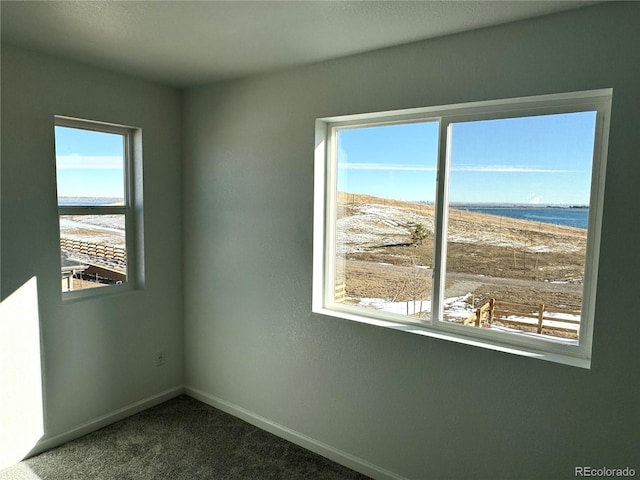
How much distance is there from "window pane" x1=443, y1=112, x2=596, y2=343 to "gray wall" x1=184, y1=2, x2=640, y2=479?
0.19 metres

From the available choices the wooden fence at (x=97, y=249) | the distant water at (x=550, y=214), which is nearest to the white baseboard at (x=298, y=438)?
the wooden fence at (x=97, y=249)

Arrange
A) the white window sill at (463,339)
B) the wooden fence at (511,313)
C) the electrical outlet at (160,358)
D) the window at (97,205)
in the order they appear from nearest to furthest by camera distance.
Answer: the white window sill at (463,339)
the wooden fence at (511,313)
the window at (97,205)
the electrical outlet at (160,358)

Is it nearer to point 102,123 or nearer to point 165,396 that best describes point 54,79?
point 102,123

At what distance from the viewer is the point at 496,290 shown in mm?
2217

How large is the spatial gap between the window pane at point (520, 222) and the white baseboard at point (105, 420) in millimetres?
2385

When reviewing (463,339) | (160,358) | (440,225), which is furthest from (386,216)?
(160,358)

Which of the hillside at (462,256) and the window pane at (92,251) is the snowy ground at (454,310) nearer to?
the hillside at (462,256)

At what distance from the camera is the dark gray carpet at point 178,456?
2490 millimetres

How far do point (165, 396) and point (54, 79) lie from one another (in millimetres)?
2446

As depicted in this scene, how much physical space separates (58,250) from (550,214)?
2.88 meters

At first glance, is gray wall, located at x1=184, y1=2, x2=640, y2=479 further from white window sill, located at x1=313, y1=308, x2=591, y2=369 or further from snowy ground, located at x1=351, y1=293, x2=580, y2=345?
snowy ground, located at x1=351, y1=293, x2=580, y2=345

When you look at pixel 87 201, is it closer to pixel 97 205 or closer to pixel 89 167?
pixel 97 205

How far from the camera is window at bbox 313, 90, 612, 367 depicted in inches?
77.9

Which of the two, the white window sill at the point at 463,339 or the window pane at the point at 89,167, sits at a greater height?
the window pane at the point at 89,167
